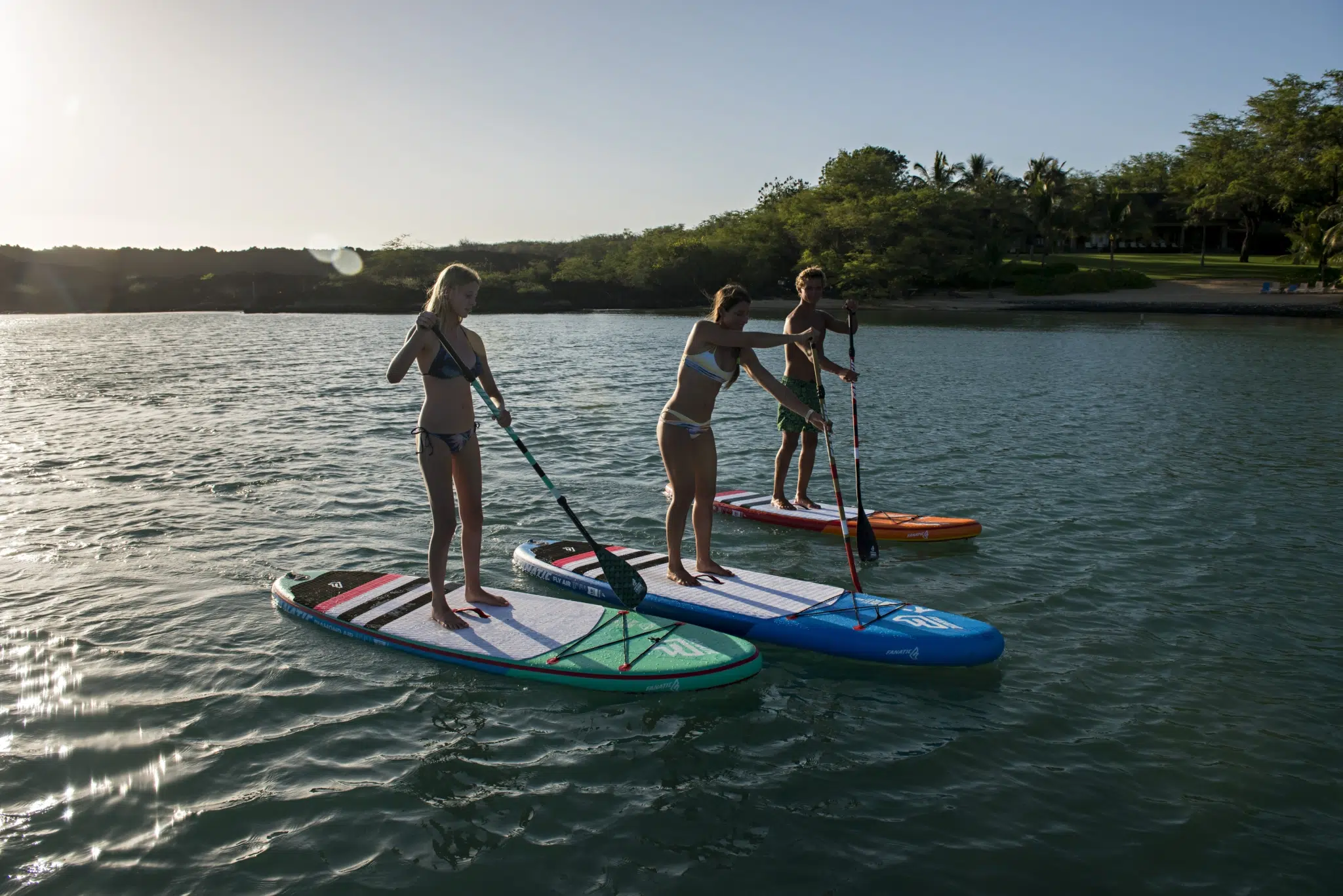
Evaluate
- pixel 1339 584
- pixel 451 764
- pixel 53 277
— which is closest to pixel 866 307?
pixel 1339 584

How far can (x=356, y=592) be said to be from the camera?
7.52 metres

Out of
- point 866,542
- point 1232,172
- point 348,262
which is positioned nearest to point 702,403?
point 866,542

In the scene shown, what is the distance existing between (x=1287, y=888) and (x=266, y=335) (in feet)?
184

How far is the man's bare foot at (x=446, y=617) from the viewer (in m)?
6.78

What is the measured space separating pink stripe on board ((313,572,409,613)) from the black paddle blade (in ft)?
7.31

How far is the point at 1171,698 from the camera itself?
625cm

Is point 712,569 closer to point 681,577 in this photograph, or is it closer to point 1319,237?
point 681,577

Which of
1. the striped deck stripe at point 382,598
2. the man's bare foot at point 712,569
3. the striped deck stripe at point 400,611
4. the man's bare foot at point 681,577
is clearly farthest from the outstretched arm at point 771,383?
the striped deck stripe at point 382,598

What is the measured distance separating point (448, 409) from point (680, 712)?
266cm

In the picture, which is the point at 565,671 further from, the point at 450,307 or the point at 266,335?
the point at 266,335

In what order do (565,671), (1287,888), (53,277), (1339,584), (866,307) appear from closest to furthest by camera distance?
(1287,888) < (565,671) < (1339,584) < (866,307) < (53,277)

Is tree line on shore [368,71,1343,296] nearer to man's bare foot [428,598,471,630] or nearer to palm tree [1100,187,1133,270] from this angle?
palm tree [1100,187,1133,270]

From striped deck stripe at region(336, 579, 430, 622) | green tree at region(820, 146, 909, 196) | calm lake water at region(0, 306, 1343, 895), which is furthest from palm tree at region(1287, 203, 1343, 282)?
striped deck stripe at region(336, 579, 430, 622)

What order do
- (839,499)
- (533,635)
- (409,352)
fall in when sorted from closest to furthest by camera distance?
(409,352), (533,635), (839,499)
